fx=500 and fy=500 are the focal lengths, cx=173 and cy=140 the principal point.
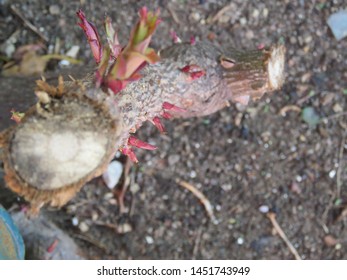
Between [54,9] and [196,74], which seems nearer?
[196,74]

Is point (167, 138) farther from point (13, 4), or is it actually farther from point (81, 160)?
point (81, 160)

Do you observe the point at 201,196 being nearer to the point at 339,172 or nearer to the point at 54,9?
the point at 339,172

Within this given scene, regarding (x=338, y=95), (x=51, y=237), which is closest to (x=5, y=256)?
(x=51, y=237)

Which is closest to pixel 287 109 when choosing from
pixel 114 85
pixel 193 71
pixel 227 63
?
pixel 227 63

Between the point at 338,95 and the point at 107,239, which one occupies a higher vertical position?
the point at 338,95

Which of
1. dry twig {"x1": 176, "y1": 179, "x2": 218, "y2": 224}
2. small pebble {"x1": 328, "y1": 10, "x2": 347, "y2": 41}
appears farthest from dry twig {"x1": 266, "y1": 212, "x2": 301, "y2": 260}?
small pebble {"x1": 328, "y1": 10, "x2": 347, "y2": 41}
